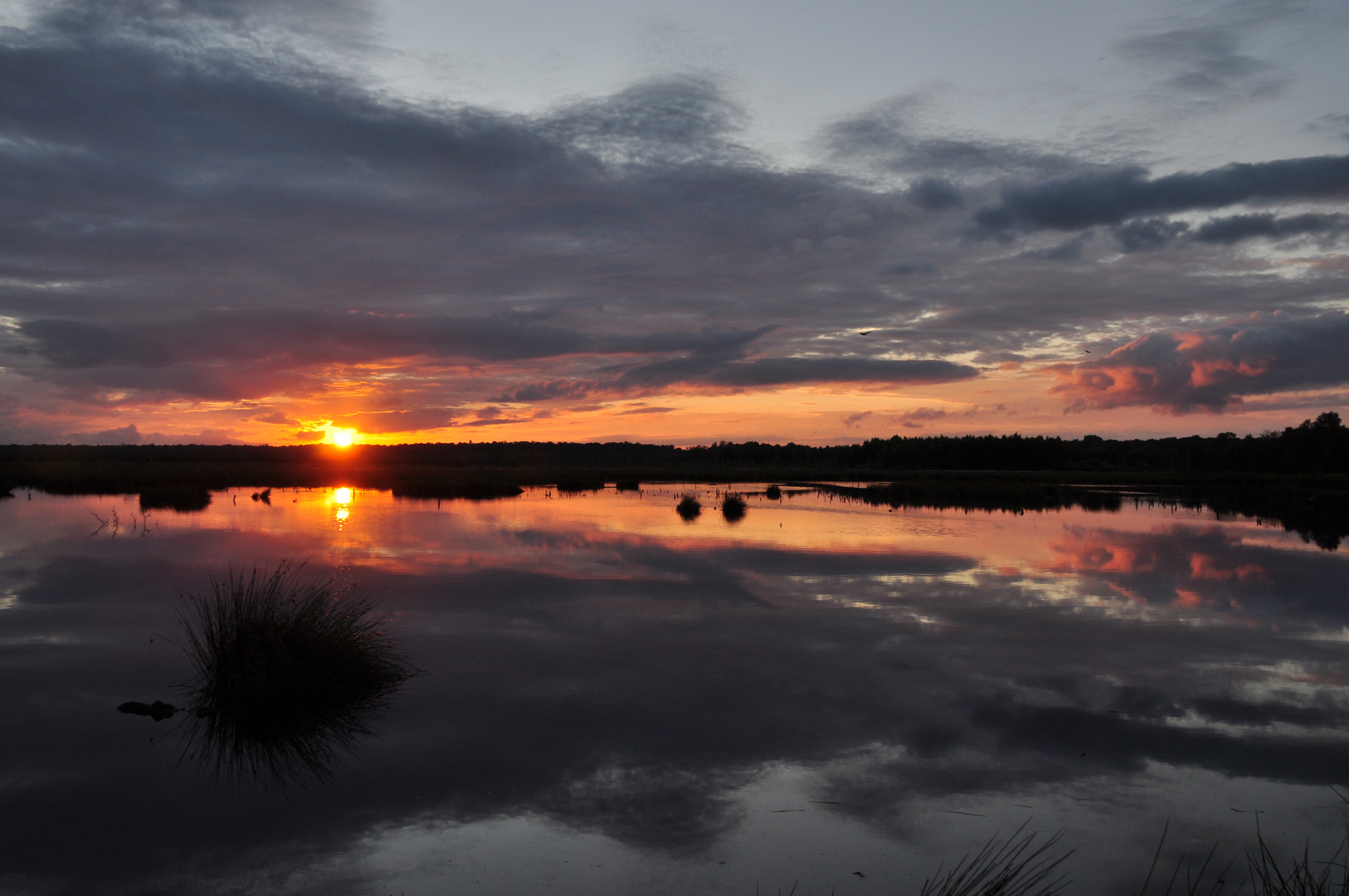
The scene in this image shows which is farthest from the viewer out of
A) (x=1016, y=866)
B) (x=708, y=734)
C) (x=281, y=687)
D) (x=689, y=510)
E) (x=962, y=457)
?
(x=962, y=457)

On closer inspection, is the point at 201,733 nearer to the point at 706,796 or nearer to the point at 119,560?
the point at 706,796

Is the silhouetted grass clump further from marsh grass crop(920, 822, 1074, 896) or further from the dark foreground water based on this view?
marsh grass crop(920, 822, 1074, 896)

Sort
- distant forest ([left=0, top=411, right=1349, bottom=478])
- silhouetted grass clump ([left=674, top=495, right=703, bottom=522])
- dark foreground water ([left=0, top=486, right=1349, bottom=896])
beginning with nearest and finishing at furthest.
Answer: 1. dark foreground water ([left=0, top=486, right=1349, bottom=896])
2. silhouetted grass clump ([left=674, top=495, right=703, bottom=522])
3. distant forest ([left=0, top=411, right=1349, bottom=478])

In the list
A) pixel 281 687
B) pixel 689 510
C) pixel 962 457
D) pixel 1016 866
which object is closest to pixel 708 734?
pixel 1016 866

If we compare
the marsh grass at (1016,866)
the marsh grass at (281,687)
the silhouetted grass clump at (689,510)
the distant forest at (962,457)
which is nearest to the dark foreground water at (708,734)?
the marsh grass at (1016,866)

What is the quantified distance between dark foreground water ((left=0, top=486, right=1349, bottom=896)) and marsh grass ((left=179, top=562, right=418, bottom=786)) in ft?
1.12

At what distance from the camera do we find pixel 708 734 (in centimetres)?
828

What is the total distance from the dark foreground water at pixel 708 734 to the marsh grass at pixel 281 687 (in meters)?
0.34

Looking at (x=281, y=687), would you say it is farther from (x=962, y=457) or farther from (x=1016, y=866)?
(x=962, y=457)

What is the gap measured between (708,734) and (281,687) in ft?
15.2

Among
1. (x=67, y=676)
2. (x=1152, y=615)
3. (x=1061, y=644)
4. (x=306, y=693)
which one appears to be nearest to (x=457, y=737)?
(x=306, y=693)

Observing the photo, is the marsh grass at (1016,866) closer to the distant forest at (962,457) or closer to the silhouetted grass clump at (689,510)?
the silhouetted grass clump at (689,510)

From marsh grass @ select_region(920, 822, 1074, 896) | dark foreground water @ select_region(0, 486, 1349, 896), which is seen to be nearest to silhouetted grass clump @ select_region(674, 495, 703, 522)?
dark foreground water @ select_region(0, 486, 1349, 896)

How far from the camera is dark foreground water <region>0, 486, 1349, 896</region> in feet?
19.7
